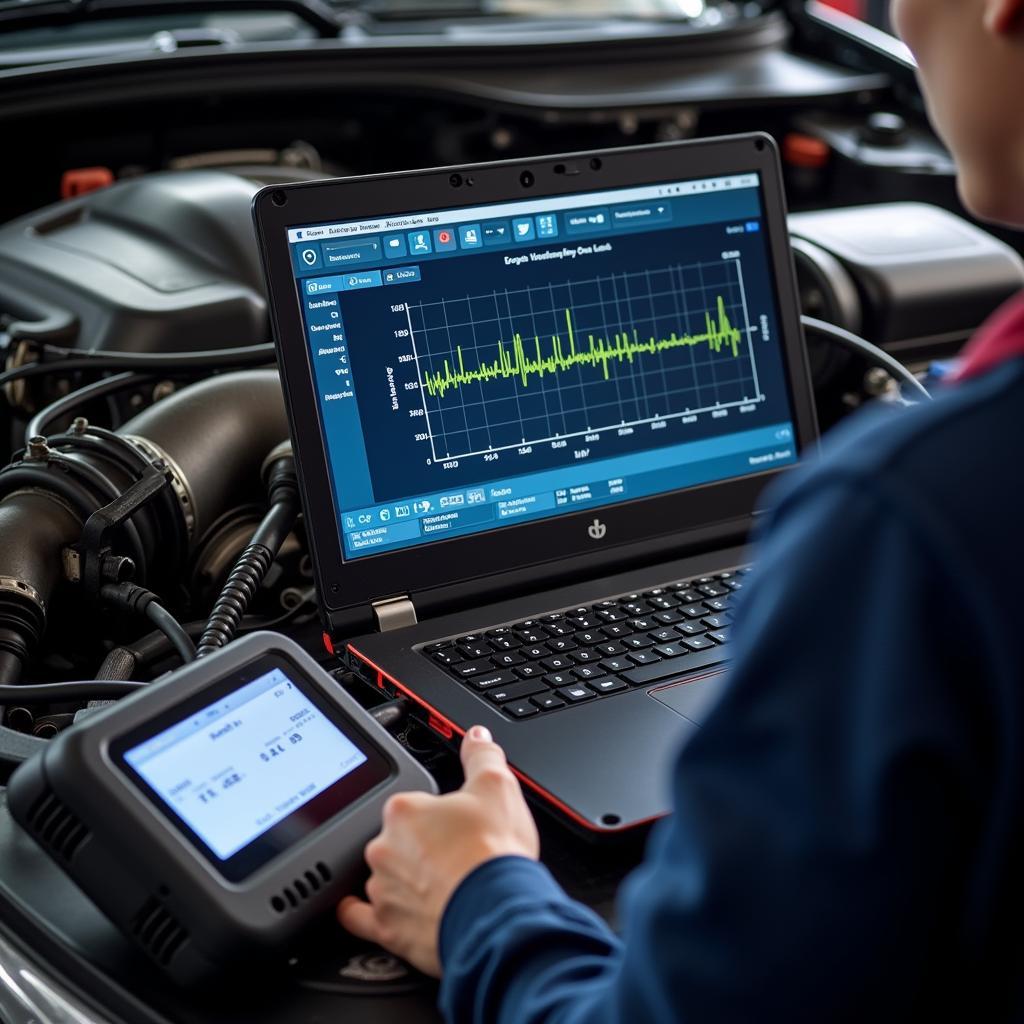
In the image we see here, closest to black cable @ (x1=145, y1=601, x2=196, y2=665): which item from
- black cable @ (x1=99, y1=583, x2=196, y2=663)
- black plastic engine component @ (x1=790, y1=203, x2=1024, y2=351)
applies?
black cable @ (x1=99, y1=583, x2=196, y2=663)

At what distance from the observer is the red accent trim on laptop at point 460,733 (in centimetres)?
67

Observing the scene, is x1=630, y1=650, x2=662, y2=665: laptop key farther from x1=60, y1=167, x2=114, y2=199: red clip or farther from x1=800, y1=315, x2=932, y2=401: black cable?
x1=60, y1=167, x2=114, y2=199: red clip

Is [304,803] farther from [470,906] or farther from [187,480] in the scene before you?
[187,480]

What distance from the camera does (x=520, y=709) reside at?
2.54 feet

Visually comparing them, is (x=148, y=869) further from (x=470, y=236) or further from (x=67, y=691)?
(x=470, y=236)

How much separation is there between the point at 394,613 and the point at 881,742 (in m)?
0.53

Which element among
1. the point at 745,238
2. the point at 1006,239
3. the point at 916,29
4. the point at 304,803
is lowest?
the point at 1006,239

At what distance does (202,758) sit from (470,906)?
6.1 inches

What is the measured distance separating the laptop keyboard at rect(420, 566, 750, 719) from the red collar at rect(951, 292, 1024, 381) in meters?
0.41

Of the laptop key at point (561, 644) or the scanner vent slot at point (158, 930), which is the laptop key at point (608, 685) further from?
the scanner vent slot at point (158, 930)

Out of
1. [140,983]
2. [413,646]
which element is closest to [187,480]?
[413,646]

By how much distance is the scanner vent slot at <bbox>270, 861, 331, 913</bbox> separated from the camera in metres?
0.60

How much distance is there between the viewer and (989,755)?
1.24 feet

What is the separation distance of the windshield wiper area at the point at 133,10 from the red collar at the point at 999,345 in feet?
4.61
